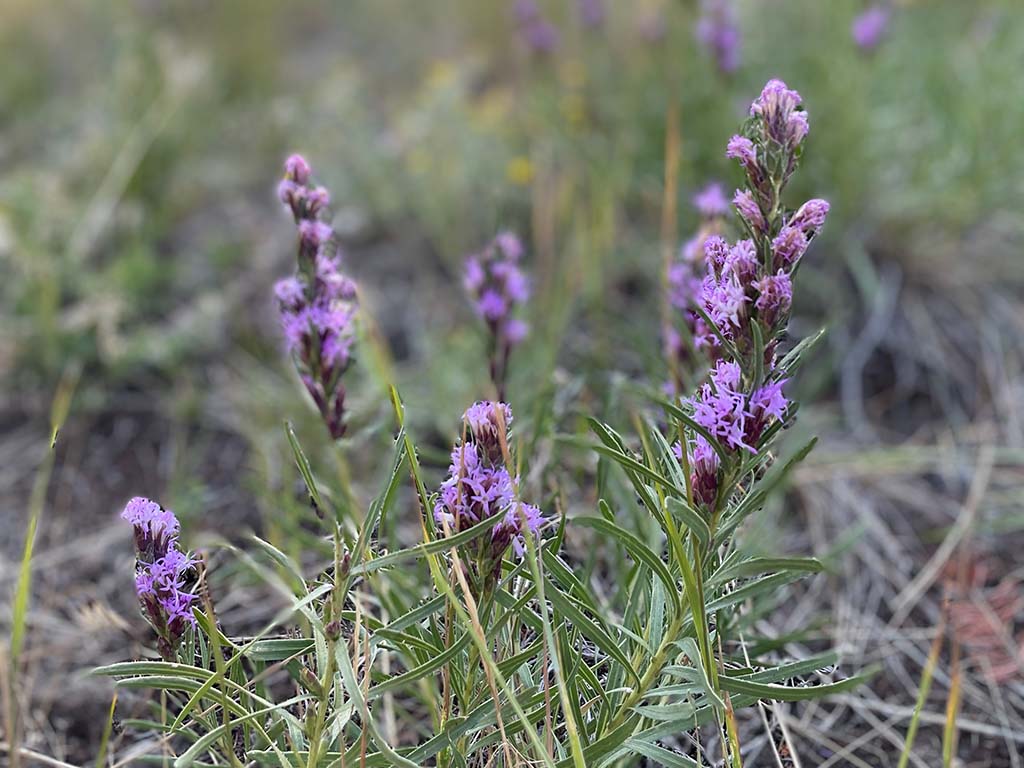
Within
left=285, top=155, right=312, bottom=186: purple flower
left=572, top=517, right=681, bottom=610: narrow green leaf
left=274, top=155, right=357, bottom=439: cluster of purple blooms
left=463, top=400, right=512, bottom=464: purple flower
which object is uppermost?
left=285, top=155, right=312, bottom=186: purple flower

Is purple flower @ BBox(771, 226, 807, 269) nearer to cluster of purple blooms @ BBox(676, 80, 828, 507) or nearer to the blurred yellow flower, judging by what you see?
cluster of purple blooms @ BBox(676, 80, 828, 507)

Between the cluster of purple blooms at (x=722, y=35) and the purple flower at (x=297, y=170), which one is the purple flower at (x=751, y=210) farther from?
the cluster of purple blooms at (x=722, y=35)

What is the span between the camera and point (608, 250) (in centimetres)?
303

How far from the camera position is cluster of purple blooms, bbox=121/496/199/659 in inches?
43.8

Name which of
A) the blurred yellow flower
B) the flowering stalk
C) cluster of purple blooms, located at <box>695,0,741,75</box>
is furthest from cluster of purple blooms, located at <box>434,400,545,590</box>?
the blurred yellow flower

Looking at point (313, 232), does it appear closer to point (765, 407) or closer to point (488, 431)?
point (488, 431)

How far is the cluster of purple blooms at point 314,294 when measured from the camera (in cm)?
142

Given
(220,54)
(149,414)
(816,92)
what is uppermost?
(220,54)

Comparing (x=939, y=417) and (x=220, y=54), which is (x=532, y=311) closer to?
(x=939, y=417)

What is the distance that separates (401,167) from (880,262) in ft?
5.72

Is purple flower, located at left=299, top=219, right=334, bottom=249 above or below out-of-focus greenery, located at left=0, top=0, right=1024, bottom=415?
below

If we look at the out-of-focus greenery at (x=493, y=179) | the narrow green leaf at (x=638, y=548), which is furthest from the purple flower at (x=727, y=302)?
the out-of-focus greenery at (x=493, y=179)

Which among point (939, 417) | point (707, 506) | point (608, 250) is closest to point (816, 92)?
point (608, 250)

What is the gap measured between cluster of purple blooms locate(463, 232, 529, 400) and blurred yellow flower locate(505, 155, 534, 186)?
1612 mm
